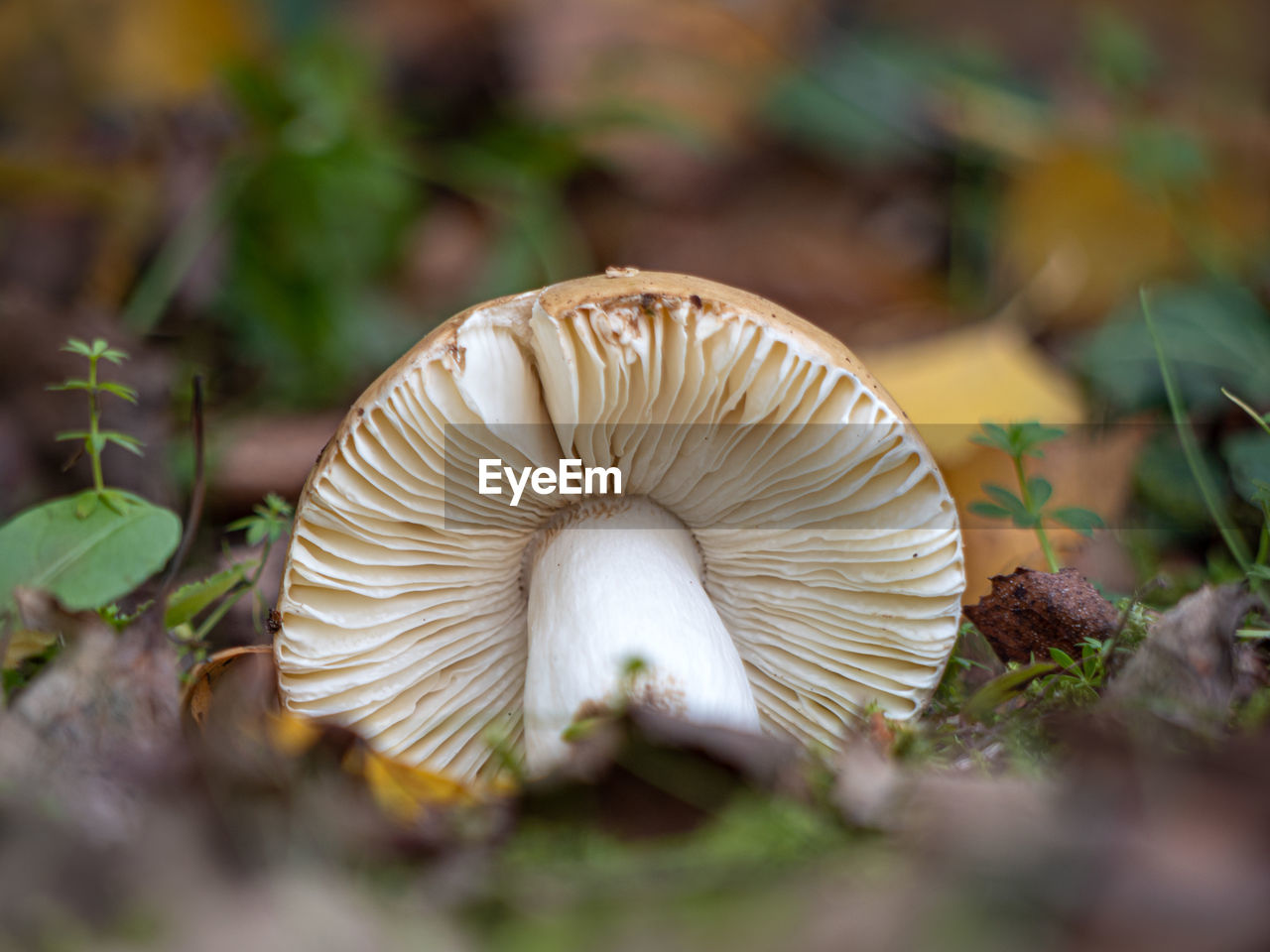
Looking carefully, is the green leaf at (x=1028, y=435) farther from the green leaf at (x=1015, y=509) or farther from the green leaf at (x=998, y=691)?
the green leaf at (x=998, y=691)

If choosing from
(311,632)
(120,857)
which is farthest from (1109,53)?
(120,857)

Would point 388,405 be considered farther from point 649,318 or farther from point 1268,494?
point 1268,494

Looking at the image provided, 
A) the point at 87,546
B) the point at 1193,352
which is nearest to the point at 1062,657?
the point at 87,546

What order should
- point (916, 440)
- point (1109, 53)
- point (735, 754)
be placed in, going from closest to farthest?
point (735, 754) < point (916, 440) < point (1109, 53)

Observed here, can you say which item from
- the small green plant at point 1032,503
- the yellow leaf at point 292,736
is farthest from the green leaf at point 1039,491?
the yellow leaf at point 292,736

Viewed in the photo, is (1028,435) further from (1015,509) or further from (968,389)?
(968,389)
